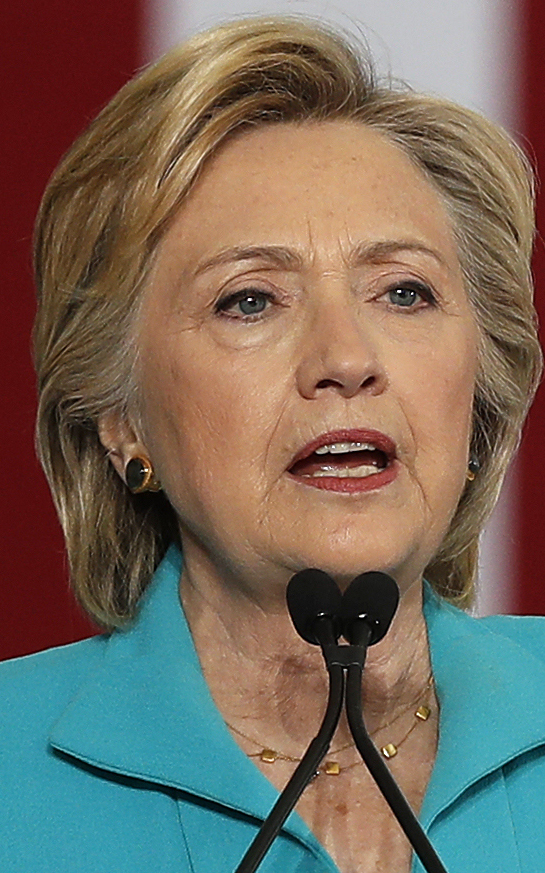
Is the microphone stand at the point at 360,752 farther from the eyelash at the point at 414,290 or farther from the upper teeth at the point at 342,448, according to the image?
the eyelash at the point at 414,290

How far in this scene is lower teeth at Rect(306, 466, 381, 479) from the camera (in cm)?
146

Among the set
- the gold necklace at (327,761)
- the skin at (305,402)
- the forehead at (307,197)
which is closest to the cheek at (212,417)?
the skin at (305,402)

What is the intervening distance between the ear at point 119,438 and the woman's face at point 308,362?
0.03m

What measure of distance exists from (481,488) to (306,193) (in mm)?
419

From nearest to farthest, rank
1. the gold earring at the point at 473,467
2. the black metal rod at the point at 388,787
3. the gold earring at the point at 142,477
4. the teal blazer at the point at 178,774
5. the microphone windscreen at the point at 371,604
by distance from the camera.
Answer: the black metal rod at the point at 388,787, the microphone windscreen at the point at 371,604, the teal blazer at the point at 178,774, the gold earring at the point at 142,477, the gold earring at the point at 473,467

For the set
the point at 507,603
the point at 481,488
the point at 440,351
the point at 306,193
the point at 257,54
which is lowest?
the point at 507,603

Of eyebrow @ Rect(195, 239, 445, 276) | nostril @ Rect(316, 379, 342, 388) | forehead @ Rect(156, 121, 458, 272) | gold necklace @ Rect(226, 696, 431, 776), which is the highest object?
forehead @ Rect(156, 121, 458, 272)

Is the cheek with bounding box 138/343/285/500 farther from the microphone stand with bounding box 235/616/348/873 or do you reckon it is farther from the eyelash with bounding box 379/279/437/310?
the microphone stand with bounding box 235/616/348/873

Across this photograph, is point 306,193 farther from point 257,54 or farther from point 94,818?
point 94,818

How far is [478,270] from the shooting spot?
1667mm

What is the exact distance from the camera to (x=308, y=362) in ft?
4.75

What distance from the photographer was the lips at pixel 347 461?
143 cm

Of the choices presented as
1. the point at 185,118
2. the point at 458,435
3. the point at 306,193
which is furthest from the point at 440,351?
the point at 185,118

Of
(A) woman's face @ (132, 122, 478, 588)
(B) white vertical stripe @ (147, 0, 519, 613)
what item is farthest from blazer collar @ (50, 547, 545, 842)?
(B) white vertical stripe @ (147, 0, 519, 613)
